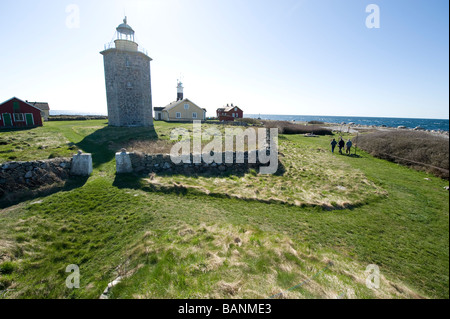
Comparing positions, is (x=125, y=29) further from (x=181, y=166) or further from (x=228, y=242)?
(x=228, y=242)

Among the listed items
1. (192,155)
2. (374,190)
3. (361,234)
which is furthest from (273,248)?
(192,155)

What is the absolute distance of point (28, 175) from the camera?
1005 centimetres

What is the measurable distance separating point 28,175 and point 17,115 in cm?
2795

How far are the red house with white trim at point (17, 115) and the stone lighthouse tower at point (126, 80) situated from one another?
10743mm

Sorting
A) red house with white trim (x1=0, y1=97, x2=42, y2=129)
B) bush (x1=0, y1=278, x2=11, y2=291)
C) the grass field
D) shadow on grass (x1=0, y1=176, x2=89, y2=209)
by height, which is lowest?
bush (x1=0, y1=278, x2=11, y2=291)

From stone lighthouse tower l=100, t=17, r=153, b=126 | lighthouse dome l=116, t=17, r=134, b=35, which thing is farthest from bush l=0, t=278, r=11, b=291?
lighthouse dome l=116, t=17, r=134, b=35

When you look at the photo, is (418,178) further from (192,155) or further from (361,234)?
(192,155)

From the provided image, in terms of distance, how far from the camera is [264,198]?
9.79m

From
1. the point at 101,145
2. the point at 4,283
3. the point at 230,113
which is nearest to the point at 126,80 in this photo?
the point at 101,145

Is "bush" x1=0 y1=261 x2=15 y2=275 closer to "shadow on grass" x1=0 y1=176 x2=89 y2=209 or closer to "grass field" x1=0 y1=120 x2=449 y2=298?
"grass field" x1=0 y1=120 x2=449 y2=298

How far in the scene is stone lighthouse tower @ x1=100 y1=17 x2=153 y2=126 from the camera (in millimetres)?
28928

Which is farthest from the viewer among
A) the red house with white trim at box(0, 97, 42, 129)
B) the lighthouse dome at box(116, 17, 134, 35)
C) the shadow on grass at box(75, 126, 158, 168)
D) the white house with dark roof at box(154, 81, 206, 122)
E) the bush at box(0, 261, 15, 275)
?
the white house with dark roof at box(154, 81, 206, 122)

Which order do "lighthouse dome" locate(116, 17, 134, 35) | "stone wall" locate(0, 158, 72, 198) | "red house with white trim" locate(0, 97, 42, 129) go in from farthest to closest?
"lighthouse dome" locate(116, 17, 134, 35)
"red house with white trim" locate(0, 97, 42, 129)
"stone wall" locate(0, 158, 72, 198)

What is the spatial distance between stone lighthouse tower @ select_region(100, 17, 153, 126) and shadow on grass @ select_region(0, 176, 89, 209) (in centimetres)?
2223
